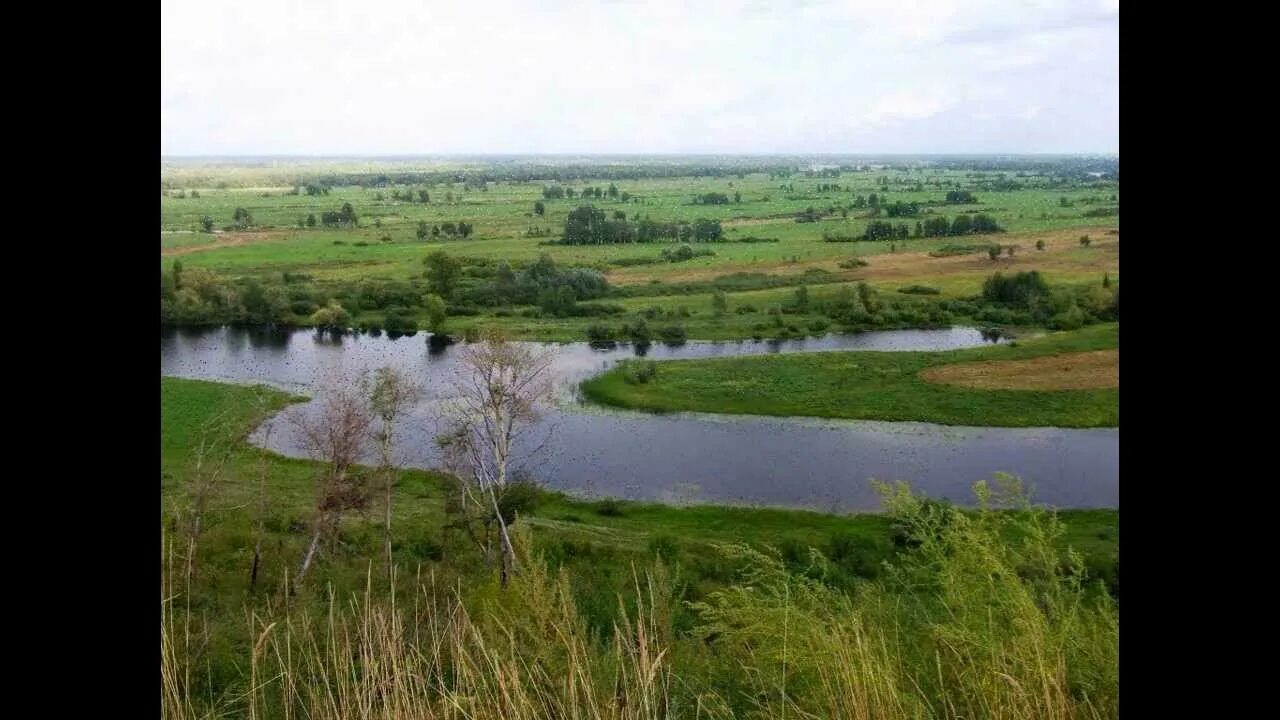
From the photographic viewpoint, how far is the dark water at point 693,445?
43.2ft

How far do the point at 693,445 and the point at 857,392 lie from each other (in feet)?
10.3

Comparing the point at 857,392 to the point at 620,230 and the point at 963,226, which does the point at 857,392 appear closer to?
the point at 620,230

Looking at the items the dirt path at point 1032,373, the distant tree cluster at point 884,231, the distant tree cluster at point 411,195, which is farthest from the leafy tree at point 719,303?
the distant tree cluster at point 411,195

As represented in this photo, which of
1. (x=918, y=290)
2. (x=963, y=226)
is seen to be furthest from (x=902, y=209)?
(x=918, y=290)

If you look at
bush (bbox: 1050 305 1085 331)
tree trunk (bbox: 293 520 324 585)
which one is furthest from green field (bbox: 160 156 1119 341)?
tree trunk (bbox: 293 520 324 585)

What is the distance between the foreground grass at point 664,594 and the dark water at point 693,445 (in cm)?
50

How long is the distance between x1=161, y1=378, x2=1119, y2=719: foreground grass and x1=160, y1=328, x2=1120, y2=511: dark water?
50 cm

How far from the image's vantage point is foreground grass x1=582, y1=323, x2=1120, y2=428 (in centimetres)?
1521

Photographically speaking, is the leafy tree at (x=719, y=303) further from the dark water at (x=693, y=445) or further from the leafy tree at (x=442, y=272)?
the leafy tree at (x=442, y=272)

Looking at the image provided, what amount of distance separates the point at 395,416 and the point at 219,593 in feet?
12.7

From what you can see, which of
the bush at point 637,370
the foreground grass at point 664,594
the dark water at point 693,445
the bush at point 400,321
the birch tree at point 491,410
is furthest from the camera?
the bush at point 637,370
